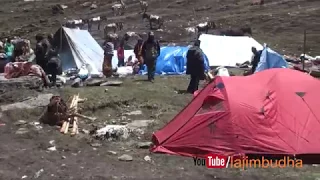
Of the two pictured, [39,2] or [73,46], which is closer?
[73,46]

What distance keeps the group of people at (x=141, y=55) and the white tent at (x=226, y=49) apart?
2954mm

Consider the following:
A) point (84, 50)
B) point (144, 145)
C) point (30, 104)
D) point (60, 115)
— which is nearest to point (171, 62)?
point (84, 50)

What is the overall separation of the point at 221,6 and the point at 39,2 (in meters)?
20.2

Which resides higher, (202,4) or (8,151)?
(202,4)

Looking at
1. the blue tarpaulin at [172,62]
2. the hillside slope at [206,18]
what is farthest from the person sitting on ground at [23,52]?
the hillside slope at [206,18]

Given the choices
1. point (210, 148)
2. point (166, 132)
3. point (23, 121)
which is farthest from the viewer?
point (23, 121)

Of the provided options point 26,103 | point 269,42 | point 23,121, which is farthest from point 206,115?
point 269,42

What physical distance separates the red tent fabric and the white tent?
34.8ft

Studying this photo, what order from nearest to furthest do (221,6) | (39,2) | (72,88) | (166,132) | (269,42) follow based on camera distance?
1. (166,132)
2. (72,88)
3. (269,42)
4. (221,6)
5. (39,2)

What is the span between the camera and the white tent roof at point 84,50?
17.9 meters

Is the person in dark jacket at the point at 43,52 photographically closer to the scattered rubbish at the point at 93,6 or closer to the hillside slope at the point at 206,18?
the hillside slope at the point at 206,18

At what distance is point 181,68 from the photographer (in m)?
18.6

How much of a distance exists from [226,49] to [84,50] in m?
5.17

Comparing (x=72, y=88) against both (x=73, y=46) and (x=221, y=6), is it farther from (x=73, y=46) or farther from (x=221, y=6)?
(x=221, y=6)
